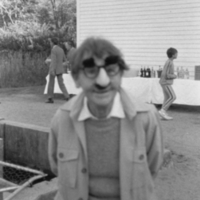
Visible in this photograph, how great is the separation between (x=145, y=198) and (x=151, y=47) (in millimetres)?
10009

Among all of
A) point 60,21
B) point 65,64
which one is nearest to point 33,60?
point 60,21

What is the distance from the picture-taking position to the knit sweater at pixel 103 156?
188 cm

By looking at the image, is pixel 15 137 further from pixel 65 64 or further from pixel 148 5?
pixel 148 5

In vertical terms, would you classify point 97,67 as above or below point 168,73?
above

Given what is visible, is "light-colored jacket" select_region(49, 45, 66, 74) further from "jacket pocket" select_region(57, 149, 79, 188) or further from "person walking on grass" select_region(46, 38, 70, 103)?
"jacket pocket" select_region(57, 149, 79, 188)

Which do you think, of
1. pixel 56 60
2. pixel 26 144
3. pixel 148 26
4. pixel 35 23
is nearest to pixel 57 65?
pixel 56 60

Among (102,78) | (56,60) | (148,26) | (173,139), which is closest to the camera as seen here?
(102,78)

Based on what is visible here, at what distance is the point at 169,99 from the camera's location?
848 cm


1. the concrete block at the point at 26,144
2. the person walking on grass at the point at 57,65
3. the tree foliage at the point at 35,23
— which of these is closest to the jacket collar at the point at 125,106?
the concrete block at the point at 26,144

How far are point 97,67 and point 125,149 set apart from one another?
16.3 inches

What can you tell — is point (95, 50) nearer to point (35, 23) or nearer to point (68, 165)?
point (68, 165)

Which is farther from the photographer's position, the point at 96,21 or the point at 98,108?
the point at 96,21

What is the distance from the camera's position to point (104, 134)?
74.2 inches

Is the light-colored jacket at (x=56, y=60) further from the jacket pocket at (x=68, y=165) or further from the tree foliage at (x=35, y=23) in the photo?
the jacket pocket at (x=68, y=165)
